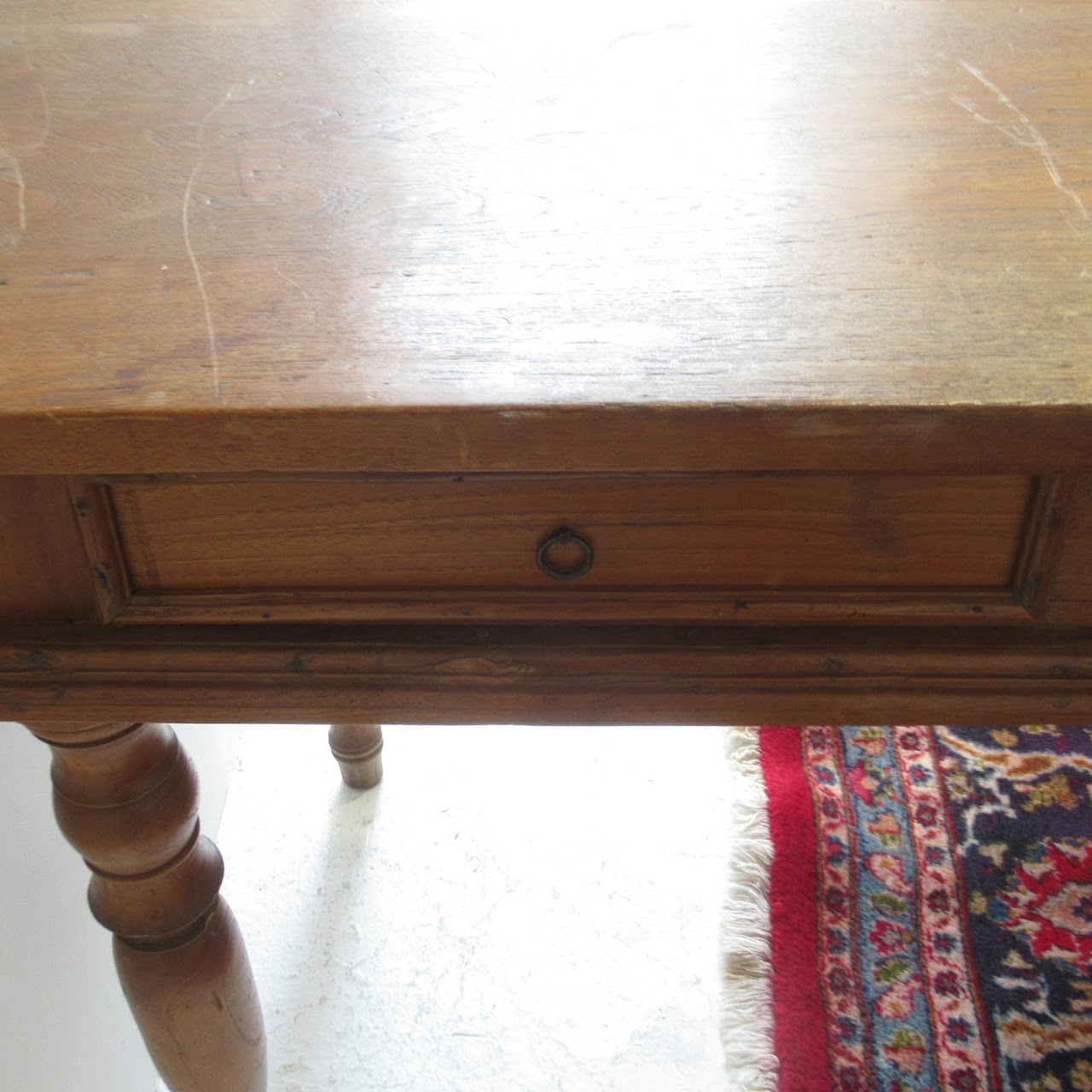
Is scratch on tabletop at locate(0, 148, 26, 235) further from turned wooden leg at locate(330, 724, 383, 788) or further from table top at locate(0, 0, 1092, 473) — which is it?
turned wooden leg at locate(330, 724, 383, 788)

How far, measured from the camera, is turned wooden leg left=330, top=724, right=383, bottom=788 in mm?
984

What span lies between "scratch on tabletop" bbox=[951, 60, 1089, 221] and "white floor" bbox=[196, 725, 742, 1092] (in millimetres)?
632

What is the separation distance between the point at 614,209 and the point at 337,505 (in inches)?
6.6

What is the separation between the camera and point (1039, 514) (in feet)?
1.36

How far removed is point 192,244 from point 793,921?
2.32ft

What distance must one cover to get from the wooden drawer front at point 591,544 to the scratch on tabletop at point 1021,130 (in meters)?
0.14

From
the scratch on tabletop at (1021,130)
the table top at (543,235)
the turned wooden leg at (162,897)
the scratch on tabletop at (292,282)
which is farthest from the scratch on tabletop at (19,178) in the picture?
the scratch on tabletop at (1021,130)

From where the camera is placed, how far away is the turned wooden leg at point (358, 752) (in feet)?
3.23

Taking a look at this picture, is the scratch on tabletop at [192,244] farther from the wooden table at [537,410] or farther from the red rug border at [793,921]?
the red rug border at [793,921]

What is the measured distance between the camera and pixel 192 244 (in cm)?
46

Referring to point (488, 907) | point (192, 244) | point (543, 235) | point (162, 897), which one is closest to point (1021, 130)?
point (543, 235)

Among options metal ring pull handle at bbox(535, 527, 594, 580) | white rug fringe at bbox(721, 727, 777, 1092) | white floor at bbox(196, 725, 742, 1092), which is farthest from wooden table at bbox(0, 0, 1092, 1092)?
white rug fringe at bbox(721, 727, 777, 1092)

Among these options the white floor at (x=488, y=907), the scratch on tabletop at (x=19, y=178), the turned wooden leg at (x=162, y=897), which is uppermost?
the scratch on tabletop at (x=19, y=178)

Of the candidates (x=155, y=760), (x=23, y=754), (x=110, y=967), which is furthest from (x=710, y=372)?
(x=110, y=967)
